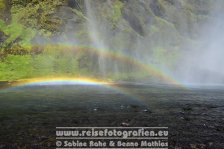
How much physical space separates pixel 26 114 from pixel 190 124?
23.5 meters

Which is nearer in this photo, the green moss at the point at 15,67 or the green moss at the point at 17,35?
the green moss at the point at 15,67

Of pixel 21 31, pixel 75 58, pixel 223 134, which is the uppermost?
pixel 21 31

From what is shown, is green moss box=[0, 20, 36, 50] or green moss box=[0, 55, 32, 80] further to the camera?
green moss box=[0, 20, 36, 50]

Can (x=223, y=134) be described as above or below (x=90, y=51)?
below

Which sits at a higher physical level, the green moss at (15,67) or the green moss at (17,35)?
the green moss at (17,35)

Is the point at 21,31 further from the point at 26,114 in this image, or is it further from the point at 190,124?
the point at 190,124

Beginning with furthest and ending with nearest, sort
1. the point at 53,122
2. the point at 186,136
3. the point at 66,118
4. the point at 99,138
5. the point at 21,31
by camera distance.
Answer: the point at 21,31, the point at 66,118, the point at 53,122, the point at 186,136, the point at 99,138

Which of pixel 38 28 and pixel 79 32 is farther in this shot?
pixel 79 32

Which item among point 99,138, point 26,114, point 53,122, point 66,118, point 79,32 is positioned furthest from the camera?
point 79,32

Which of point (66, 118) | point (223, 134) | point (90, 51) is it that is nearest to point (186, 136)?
point (223, 134)

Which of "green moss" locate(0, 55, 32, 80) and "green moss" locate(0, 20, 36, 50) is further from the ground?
"green moss" locate(0, 20, 36, 50)

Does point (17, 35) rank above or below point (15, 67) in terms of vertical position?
above

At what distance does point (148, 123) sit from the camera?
3856 centimetres

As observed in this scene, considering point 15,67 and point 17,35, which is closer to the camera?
point 15,67
